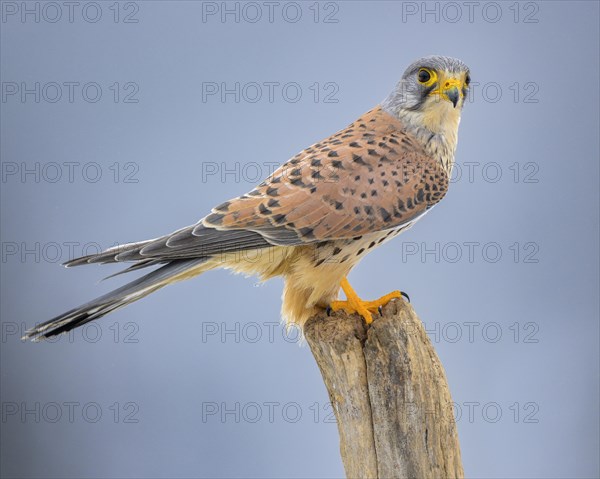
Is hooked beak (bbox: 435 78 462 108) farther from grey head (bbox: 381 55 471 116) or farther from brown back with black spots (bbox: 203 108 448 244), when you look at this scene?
brown back with black spots (bbox: 203 108 448 244)

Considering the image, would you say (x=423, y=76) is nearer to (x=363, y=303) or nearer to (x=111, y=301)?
(x=363, y=303)

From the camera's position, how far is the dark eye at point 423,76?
8.04ft

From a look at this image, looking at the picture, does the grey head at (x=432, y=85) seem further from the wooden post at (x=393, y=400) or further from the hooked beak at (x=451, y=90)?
the wooden post at (x=393, y=400)

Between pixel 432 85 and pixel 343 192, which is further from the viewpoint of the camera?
pixel 432 85

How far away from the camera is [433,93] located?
8.09 feet

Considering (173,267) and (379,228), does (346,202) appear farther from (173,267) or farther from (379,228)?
(173,267)

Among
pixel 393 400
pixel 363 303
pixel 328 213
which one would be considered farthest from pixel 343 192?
pixel 393 400

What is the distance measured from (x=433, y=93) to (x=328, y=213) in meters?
0.61

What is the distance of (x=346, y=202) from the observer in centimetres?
232

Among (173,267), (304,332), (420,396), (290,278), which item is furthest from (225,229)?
(420,396)

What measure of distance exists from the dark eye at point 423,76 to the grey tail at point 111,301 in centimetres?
103

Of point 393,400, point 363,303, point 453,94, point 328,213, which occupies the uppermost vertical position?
point 453,94

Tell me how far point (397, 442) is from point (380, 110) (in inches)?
49.5

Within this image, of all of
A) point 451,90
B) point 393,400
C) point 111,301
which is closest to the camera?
point 111,301
